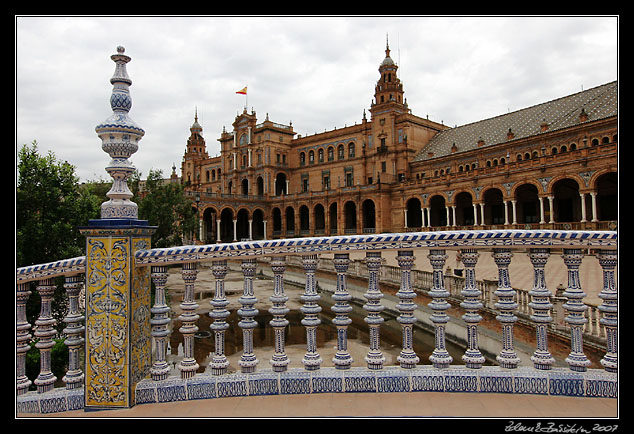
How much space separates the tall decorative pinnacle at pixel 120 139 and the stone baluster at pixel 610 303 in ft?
10.9

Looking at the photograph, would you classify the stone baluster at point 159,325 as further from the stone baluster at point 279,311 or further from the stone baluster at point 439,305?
the stone baluster at point 439,305

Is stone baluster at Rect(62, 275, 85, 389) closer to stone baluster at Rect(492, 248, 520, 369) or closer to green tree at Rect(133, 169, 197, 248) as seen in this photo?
stone baluster at Rect(492, 248, 520, 369)

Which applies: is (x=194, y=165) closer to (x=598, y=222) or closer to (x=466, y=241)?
(x=598, y=222)

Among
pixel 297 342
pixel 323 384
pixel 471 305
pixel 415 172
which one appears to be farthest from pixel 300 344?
pixel 415 172

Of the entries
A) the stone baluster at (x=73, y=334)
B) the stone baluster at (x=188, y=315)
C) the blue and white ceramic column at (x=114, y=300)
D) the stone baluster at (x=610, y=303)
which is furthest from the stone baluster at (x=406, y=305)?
the stone baluster at (x=73, y=334)

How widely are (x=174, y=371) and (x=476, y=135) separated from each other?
3760cm

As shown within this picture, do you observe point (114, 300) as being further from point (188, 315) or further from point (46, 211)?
point (46, 211)

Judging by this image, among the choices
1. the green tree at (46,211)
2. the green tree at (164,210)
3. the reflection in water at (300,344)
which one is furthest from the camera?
the green tree at (164,210)

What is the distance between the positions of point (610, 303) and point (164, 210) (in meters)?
16.0

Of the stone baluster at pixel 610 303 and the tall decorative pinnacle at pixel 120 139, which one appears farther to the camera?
the tall decorative pinnacle at pixel 120 139

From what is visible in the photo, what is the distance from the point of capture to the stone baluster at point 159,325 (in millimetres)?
2906

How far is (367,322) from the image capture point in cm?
277

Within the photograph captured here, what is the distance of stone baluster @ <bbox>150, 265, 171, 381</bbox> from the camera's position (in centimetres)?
291

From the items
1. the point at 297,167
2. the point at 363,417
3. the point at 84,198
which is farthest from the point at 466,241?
the point at 297,167
